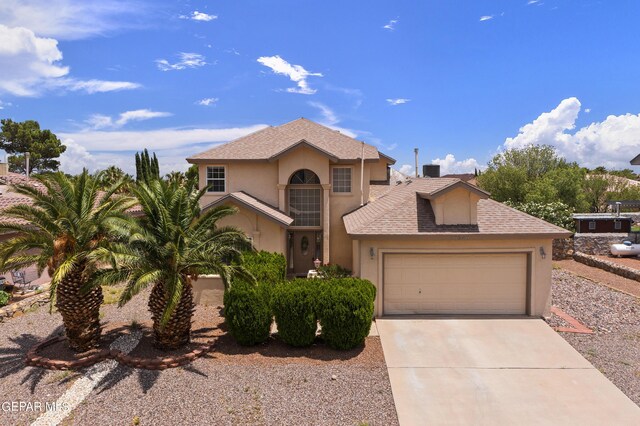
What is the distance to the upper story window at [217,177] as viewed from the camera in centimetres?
1894

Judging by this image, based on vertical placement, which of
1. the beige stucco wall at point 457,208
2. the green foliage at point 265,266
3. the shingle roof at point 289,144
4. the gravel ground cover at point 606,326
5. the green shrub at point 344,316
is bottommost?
the gravel ground cover at point 606,326

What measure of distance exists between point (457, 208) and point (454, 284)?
8.96ft

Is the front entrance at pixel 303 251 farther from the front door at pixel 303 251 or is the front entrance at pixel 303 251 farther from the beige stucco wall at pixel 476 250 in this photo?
the beige stucco wall at pixel 476 250

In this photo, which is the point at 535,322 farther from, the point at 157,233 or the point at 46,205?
the point at 46,205

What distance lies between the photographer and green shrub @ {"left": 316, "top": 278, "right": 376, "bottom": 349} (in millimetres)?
9875

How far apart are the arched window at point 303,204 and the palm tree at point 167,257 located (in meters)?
8.59

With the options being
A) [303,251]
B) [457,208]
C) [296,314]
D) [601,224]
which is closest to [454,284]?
[457,208]

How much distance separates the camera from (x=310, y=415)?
738 centimetres

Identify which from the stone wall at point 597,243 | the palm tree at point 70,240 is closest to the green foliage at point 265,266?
the palm tree at point 70,240

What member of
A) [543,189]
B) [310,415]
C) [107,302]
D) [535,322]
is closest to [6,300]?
[107,302]

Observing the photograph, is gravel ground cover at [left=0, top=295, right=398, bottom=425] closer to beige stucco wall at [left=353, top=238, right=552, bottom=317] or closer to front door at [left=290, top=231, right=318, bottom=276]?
beige stucco wall at [left=353, top=238, right=552, bottom=317]

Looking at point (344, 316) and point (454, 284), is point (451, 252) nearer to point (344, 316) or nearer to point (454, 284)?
point (454, 284)

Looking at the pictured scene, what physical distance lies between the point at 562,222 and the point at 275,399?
27036 mm

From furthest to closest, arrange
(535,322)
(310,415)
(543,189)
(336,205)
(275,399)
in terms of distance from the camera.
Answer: (543,189)
(336,205)
(535,322)
(275,399)
(310,415)
